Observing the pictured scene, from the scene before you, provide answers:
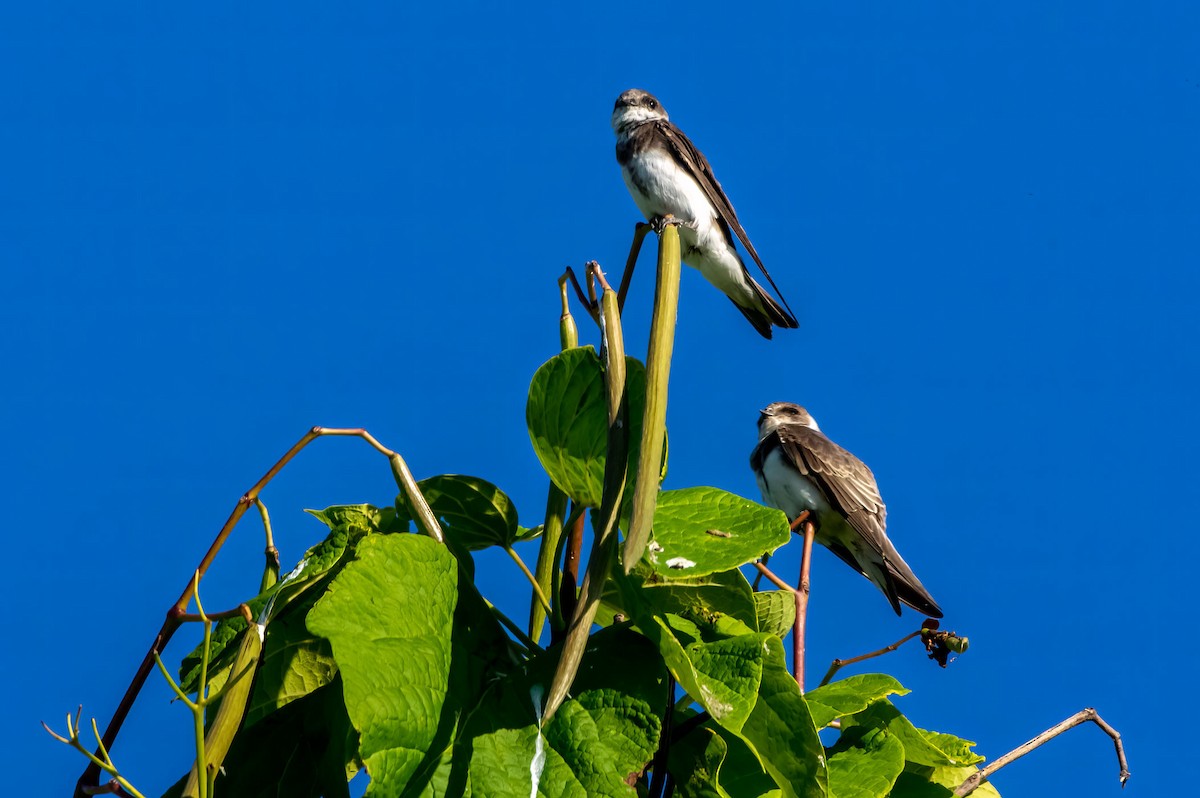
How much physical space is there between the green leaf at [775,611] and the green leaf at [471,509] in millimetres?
402

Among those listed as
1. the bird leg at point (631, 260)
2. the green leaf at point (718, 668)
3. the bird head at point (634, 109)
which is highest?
the bird head at point (634, 109)

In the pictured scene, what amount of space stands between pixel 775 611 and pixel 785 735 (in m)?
0.39

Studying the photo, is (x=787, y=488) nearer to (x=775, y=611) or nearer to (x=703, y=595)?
(x=775, y=611)

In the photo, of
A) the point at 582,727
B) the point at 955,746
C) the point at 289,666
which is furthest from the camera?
the point at 955,746

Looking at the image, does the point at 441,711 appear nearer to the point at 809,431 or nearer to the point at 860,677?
the point at 860,677

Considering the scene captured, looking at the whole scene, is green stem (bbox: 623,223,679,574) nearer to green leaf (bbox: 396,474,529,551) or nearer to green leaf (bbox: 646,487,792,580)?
green leaf (bbox: 646,487,792,580)

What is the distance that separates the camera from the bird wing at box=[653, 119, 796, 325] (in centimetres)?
526

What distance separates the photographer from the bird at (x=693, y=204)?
205 inches

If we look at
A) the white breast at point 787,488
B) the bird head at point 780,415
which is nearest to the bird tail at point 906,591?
the white breast at point 787,488

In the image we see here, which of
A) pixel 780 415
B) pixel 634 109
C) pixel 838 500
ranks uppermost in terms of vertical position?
pixel 634 109

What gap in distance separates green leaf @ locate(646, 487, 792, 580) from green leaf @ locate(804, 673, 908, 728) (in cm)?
23

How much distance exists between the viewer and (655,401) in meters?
1.43

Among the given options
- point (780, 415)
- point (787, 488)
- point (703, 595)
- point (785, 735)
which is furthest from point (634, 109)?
point (785, 735)

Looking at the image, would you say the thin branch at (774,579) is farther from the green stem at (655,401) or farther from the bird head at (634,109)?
the bird head at (634,109)
